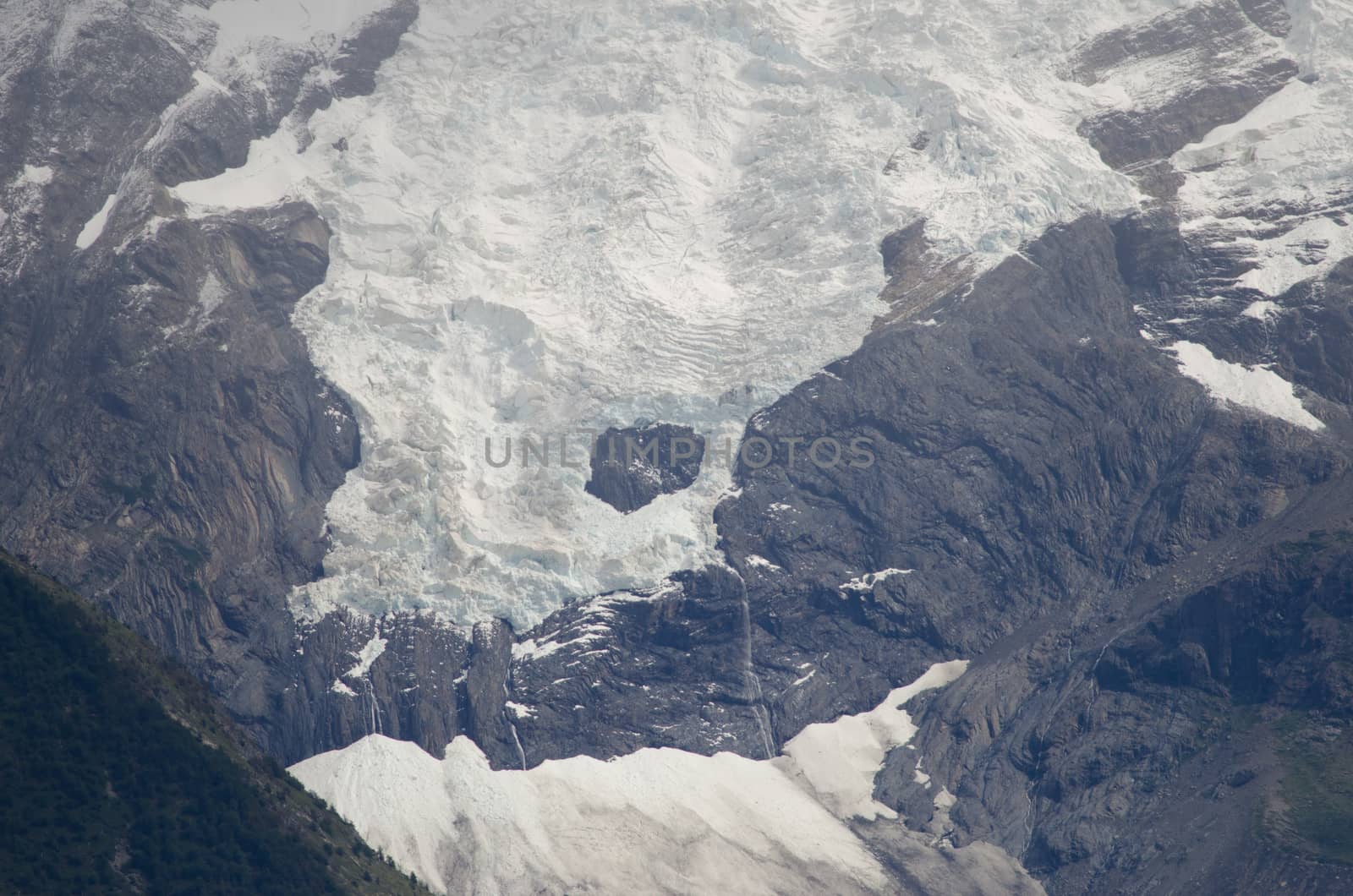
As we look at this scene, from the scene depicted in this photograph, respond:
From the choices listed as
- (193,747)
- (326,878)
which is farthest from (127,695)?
(326,878)

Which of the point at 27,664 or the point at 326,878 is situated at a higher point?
the point at 27,664

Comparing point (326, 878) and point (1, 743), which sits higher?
point (1, 743)

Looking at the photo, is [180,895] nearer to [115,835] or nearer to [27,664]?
[115,835]

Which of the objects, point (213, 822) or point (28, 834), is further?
point (213, 822)

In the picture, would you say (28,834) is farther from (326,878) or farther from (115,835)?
(326,878)

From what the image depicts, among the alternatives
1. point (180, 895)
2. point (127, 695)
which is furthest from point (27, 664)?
point (180, 895)

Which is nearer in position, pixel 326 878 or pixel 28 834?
pixel 28 834
